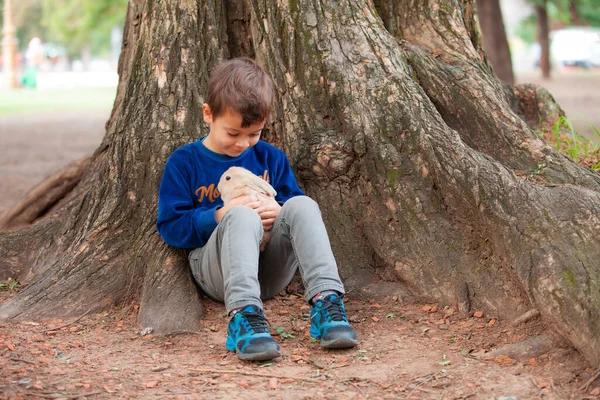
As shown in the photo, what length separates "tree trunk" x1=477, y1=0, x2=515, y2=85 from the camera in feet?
54.5

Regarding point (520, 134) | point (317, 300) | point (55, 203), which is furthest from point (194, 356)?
point (55, 203)

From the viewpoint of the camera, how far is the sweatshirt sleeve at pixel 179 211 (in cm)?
359

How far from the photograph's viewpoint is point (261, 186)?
3611mm

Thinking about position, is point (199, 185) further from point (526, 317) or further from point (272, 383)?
point (526, 317)

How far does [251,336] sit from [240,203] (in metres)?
0.63

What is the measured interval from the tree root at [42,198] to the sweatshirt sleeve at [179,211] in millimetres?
2300

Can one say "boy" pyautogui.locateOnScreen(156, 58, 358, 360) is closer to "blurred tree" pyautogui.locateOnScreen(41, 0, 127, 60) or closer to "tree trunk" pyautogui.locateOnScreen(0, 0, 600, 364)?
"tree trunk" pyautogui.locateOnScreen(0, 0, 600, 364)

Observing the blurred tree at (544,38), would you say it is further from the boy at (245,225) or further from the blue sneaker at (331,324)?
the blue sneaker at (331,324)

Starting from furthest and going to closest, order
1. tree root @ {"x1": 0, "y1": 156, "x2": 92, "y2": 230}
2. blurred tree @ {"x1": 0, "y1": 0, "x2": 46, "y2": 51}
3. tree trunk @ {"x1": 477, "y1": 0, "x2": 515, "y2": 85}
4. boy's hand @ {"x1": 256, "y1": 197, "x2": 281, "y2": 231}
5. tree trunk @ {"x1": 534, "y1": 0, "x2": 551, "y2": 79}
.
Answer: blurred tree @ {"x1": 0, "y1": 0, "x2": 46, "y2": 51}
tree trunk @ {"x1": 534, "y1": 0, "x2": 551, "y2": 79}
tree trunk @ {"x1": 477, "y1": 0, "x2": 515, "y2": 85}
tree root @ {"x1": 0, "y1": 156, "x2": 92, "y2": 230}
boy's hand @ {"x1": 256, "y1": 197, "x2": 281, "y2": 231}

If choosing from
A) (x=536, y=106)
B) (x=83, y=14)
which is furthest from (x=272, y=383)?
(x=83, y=14)

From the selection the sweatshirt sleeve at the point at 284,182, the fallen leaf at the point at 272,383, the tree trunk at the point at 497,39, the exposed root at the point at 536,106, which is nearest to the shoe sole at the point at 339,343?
the fallen leaf at the point at 272,383

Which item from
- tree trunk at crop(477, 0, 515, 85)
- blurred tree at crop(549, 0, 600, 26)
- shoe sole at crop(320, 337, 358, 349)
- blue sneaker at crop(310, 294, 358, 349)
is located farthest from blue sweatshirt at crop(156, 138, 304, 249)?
blurred tree at crop(549, 0, 600, 26)

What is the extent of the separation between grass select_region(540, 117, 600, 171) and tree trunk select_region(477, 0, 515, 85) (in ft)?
36.9

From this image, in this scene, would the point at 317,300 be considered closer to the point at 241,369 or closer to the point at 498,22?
the point at 241,369
